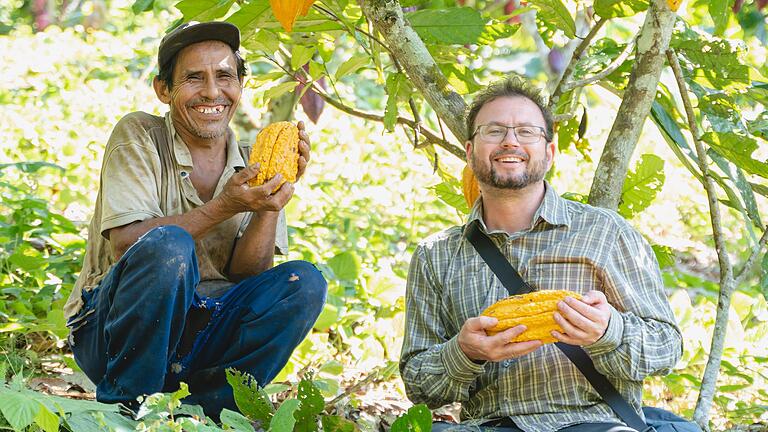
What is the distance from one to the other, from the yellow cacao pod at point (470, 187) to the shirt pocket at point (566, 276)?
0.40 meters

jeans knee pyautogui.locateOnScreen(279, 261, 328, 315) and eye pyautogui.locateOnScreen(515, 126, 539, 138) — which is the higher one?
eye pyautogui.locateOnScreen(515, 126, 539, 138)

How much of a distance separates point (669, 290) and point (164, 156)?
3.14 m

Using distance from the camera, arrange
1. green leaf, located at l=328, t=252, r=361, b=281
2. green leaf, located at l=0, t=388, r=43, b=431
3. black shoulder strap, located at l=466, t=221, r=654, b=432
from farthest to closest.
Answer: green leaf, located at l=328, t=252, r=361, b=281 → black shoulder strap, located at l=466, t=221, r=654, b=432 → green leaf, located at l=0, t=388, r=43, b=431

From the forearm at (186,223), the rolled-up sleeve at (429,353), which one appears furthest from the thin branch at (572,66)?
the forearm at (186,223)

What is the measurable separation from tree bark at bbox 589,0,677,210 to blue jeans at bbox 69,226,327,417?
Result: 762 millimetres

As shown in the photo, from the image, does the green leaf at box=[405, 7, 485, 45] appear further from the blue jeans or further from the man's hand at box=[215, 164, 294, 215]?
the blue jeans

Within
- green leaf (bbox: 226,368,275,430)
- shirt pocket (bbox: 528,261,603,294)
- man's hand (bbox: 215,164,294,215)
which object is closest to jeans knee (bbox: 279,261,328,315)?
man's hand (bbox: 215,164,294,215)

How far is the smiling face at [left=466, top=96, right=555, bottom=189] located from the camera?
7.36 feet

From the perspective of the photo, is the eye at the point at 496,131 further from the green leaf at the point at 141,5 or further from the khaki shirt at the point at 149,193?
the green leaf at the point at 141,5

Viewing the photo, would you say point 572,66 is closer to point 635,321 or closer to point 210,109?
point 635,321

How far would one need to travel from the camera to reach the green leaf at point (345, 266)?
3.69 metres

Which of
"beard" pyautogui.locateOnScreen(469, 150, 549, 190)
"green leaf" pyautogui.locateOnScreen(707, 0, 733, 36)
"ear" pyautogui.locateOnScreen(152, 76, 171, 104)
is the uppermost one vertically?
"green leaf" pyautogui.locateOnScreen(707, 0, 733, 36)

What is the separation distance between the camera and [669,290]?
16.2ft

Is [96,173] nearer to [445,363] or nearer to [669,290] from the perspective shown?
[669,290]
